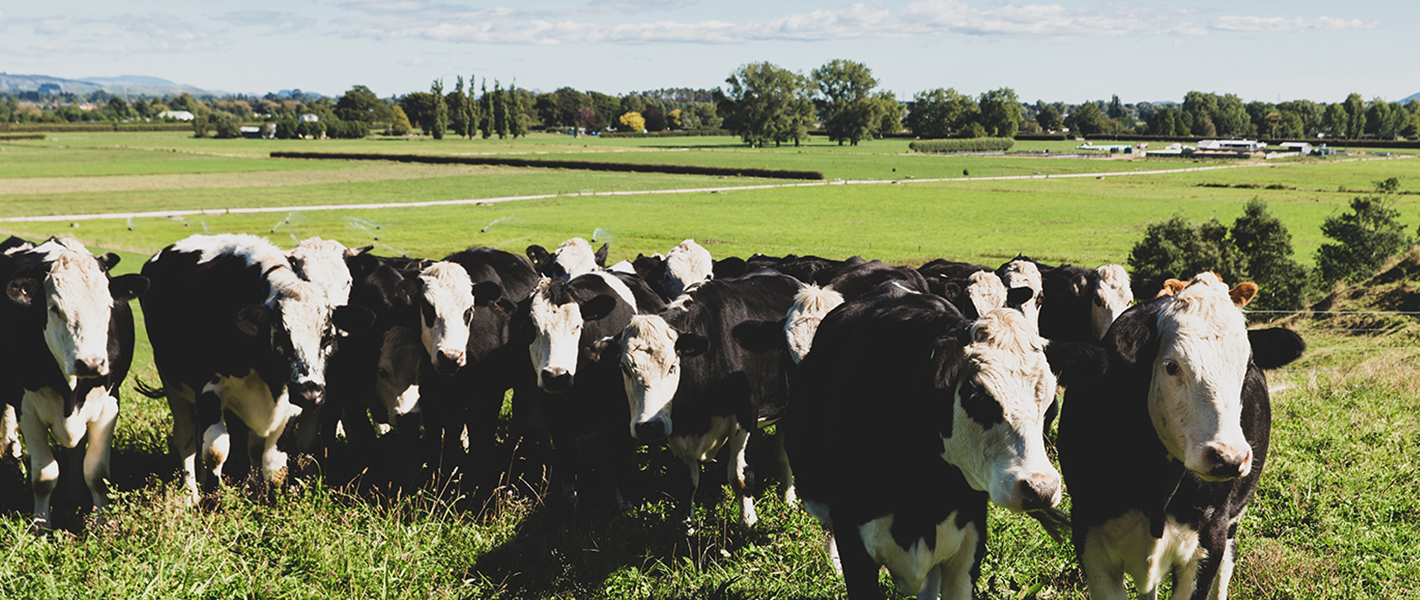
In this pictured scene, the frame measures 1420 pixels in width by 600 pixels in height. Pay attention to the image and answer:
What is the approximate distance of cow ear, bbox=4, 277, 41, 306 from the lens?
738 centimetres

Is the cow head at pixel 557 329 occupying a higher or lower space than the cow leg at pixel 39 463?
higher

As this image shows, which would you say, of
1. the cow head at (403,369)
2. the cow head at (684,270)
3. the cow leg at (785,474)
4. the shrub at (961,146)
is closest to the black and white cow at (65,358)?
the cow head at (403,369)

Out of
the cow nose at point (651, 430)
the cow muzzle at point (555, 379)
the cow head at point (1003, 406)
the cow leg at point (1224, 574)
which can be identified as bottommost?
the cow leg at point (1224, 574)

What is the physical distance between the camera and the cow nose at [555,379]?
7.42 meters

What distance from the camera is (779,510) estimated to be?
786 cm

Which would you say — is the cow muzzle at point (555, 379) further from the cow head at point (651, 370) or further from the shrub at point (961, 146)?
the shrub at point (961, 146)

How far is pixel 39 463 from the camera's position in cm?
739

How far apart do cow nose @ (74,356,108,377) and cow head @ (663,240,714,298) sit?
20.3 ft

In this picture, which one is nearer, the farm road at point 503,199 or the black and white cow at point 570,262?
the black and white cow at point 570,262

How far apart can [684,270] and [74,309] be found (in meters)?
6.52

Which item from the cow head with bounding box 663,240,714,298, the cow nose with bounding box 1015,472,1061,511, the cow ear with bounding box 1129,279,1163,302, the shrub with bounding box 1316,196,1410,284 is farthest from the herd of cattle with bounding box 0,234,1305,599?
the shrub with bounding box 1316,196,1410,284

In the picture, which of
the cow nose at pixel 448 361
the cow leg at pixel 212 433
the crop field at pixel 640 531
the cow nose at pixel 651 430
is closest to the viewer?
the crop field at pixel 640 531

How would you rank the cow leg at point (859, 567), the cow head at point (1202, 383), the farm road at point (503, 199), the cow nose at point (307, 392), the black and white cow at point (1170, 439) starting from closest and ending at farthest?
the cow head at point (1202, 383) < the black and white cow at point (1170, 439) < the cow leg at point (859, 567) < the cow nose at point (307, 392) < the farm road at point (503, 199)

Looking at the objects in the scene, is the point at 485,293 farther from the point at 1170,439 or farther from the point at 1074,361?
the point at 1170,439
